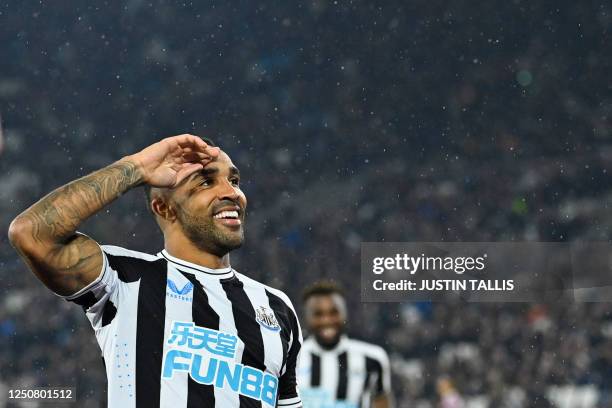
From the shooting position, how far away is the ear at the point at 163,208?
6.72 feet

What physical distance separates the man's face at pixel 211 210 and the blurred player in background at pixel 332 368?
329 centimetres

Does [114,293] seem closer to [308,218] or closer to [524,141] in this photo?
[308,218]

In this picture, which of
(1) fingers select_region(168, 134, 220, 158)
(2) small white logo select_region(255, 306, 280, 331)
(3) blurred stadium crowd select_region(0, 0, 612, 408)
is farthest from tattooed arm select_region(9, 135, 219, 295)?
(3) blurred stadium crowd select_region(0, 0, 612, 408)

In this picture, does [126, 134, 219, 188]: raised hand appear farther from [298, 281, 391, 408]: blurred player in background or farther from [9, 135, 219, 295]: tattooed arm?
[298, 281, 391, 408]: blurred player in background

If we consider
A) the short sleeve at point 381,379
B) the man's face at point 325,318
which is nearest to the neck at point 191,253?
the man's face at point 325,318

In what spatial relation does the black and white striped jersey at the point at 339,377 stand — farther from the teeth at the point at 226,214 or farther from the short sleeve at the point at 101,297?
the short sleeve at the point at 101,297

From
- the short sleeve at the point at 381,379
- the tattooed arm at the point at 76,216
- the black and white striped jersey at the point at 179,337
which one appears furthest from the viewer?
the short sleeve at the point at 381,379

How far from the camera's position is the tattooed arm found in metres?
1.64

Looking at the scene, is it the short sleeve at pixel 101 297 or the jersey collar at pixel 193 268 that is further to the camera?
the jersey collar at pixel 193 268

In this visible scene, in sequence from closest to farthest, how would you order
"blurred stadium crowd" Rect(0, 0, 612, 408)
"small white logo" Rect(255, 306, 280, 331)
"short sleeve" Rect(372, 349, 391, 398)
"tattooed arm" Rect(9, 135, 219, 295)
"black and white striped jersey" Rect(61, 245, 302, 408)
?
"tattooed arm" Rect(9, 135, 219, 295), "black and white striped jersey" Rect(61, 245, 302, 408), "small white logo" Rect(255, 306, 280, 331), "short sleeve" Rect(372, 349, 391, 398), "blurred stadium crowd" Rect(0, 0, 612, 408)

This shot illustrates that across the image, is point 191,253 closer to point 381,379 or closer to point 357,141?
point 381,379

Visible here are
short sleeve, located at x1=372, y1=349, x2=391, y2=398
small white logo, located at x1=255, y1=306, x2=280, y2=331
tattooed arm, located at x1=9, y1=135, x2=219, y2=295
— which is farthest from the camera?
short sleeve, located at x1=372, y1=349, x2=391, y2=398

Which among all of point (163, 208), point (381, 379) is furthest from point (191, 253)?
point (381, 379)

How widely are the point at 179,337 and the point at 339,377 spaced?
3506 millimetres
